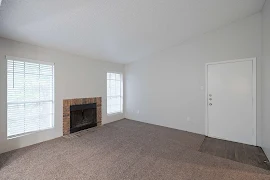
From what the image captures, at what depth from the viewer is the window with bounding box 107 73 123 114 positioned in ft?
16.7

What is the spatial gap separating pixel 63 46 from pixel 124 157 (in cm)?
298

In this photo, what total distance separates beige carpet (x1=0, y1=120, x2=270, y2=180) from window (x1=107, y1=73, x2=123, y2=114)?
183cm

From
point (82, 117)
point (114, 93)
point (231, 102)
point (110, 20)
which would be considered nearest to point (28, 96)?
point (82, 117)

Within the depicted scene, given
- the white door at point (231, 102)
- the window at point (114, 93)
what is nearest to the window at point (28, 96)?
the window at point (114, 93)

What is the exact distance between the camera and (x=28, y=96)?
9.93 feet

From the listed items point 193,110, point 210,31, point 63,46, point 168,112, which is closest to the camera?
point 63,46

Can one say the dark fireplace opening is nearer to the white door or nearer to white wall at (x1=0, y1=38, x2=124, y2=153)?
white wall at (x1=0, y1=38, x2=124, y2=153)

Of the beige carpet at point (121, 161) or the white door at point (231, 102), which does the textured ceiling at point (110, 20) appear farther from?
the beige carpet at point (121, 161)

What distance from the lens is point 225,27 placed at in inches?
134

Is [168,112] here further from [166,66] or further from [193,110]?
[166,66]

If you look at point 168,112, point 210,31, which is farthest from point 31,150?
point 210,31

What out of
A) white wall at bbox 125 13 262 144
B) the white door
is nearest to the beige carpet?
the white door

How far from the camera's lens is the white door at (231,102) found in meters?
3.12

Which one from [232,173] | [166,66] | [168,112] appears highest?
A: [166,66]
